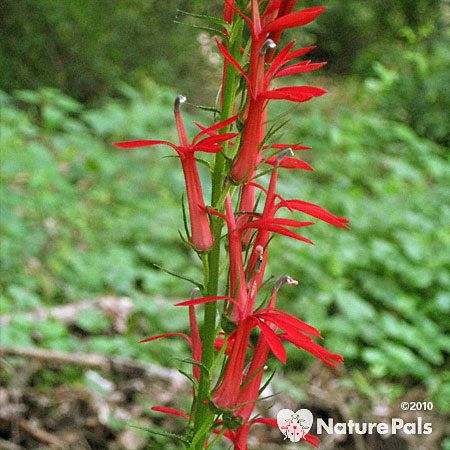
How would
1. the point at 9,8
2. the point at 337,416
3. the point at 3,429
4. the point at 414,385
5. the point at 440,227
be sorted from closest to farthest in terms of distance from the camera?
the point at 3,429
the point at 337,416
the point at 414,385
the point at 440,227
the point at 9,8

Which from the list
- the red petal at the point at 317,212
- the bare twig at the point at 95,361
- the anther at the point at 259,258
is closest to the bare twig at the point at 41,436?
the bare twig at the point at 95,361

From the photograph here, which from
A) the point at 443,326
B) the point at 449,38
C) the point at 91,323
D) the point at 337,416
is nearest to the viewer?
the point at 91,323

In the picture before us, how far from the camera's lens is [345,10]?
8.62 metres

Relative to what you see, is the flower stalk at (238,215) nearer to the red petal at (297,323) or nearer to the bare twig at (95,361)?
the red petal at (297,323)

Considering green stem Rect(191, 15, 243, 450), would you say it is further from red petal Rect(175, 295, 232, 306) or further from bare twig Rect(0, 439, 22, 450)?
bare twig Rect(0, 439, 22, 450)

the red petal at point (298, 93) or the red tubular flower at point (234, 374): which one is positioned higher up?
the red petal at point (298, 93)

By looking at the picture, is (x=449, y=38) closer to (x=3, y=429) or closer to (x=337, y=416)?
(x=337, y=416)

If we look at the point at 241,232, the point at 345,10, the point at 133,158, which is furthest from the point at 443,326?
the point at 345,10

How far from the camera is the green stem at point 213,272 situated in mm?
916

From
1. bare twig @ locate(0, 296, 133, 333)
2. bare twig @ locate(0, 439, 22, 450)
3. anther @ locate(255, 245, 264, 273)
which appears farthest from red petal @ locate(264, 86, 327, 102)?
bare twig @ locate(0, 296, 133, 333)

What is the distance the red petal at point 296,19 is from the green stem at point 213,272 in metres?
0.07

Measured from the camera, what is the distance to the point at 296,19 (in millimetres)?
834

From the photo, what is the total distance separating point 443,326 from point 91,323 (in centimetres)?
153

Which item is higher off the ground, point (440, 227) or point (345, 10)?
point (345, 10)
